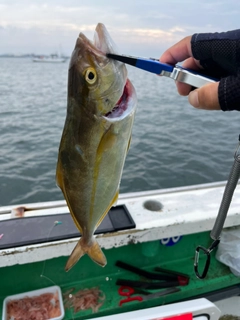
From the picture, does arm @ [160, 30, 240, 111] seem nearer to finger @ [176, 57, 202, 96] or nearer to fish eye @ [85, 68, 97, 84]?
finger @ [176, 57, 202, 96]

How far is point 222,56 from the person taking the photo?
156 cm

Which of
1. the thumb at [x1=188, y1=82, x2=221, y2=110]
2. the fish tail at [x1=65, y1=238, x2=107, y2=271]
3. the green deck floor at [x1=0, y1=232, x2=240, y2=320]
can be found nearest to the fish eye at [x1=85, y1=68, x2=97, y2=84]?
the thumb at [x1=188, y1=82, x2=221, y2=110]

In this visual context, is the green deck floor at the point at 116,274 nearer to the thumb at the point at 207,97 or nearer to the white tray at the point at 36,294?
the white tray at the point at 36,294

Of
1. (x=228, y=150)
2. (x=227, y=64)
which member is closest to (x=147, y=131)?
(x=228, y=150)

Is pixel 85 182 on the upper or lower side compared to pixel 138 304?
upper

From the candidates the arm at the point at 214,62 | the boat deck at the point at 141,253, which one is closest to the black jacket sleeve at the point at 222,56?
the arm at the point at 214,62

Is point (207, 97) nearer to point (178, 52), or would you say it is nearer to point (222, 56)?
point (222, 56)

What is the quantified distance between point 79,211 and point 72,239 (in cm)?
106

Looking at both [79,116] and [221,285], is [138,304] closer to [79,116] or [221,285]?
[221,285]

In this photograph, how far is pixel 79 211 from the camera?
1.43 meters

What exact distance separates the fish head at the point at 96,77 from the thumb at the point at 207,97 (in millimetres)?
356

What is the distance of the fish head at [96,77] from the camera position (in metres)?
1.18

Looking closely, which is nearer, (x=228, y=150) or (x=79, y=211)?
(x=79, y=211)

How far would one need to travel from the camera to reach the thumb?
132 centimetres
